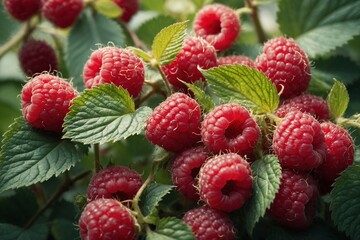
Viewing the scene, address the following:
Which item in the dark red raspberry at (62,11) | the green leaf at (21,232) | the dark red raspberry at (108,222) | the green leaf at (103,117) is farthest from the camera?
the dark red raspberry at (62,11)

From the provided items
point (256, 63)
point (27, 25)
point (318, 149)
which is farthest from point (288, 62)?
point (27, 25)

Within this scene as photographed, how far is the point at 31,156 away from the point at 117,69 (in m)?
0.22

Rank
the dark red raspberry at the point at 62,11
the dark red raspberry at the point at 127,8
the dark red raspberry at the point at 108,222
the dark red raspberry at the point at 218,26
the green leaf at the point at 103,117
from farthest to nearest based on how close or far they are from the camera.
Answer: the dark red raspberry at the point at 127,8 → the dark red raspberry at the point at 62,11 → the dark red raspberry at the point at 218,26 → the green leaf at the point at 103,117 → the dark red raspberry at the point at 108,222

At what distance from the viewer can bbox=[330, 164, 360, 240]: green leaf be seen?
1007mm

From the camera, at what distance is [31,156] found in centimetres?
107

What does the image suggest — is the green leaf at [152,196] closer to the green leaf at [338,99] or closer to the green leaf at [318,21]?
the green leaf at [338,99]

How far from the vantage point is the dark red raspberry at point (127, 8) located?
150cm

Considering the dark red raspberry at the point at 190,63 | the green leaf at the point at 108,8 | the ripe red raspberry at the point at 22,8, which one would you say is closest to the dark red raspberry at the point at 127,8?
the green leaf at the point at 108,8

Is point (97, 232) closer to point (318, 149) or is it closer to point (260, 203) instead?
point (260, 203)

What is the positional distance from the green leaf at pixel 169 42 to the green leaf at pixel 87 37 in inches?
12.7

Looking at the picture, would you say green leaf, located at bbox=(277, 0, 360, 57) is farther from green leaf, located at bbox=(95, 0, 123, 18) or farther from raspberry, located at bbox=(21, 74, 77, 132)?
raspberry, located at bbox=(21, 74, 77, 132)

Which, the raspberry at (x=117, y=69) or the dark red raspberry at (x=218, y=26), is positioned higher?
the raspberry at (x=117, y=69)

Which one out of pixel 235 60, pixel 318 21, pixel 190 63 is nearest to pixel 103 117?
pixel 190 63

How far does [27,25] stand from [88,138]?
0.57m
